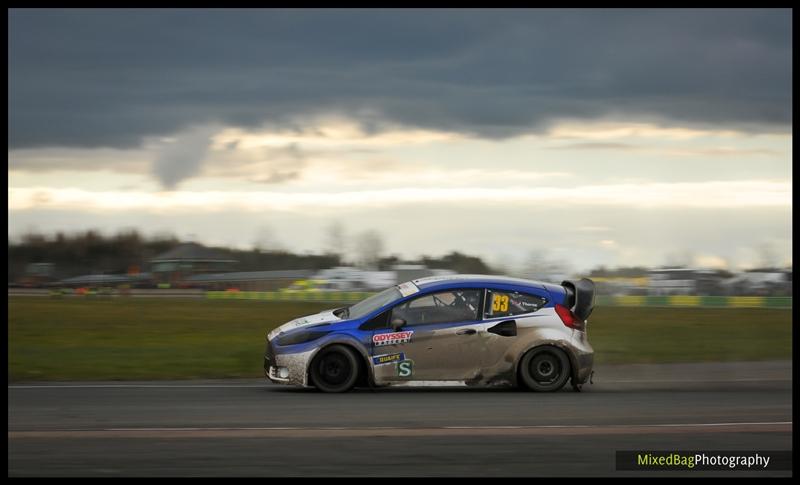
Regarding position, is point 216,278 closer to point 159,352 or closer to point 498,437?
point 159,352

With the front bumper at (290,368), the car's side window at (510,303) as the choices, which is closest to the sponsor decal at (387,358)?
the front bumper at (290,368)

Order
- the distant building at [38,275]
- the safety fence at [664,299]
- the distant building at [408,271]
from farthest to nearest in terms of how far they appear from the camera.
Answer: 1. the distant building at [38,275]
2. the safety fence at [664,299]
3. the distant building at [408,271]

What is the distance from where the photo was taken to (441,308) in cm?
1226

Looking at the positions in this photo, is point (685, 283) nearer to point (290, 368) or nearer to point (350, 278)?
point (350, 278)

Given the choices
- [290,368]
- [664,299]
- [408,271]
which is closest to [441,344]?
[290,368]

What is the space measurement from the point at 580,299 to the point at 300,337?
340 cm

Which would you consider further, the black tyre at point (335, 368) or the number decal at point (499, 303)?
the number decal at point (499, 303)

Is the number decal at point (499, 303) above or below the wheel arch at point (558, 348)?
above

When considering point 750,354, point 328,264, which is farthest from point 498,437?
point 328,264

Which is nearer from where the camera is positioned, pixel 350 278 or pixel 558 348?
pixel 558 348

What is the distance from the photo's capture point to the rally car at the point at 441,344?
39.1ft

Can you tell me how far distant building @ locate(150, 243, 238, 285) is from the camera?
60.3 metres

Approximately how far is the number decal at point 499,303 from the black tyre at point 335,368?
1.77 m

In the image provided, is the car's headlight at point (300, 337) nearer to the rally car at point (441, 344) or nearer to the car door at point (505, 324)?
the rally car at point (441, 344)
